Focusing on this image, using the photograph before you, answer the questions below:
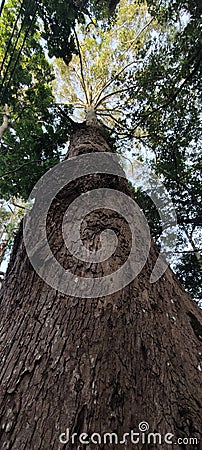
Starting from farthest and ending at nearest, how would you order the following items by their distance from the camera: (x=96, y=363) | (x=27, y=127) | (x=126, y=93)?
(x=126, y=93)
(x=27, y=127)
(x=96, y=363)

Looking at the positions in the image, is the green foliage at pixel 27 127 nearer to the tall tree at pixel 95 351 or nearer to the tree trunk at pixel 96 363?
the tall tree at pixel 95 351

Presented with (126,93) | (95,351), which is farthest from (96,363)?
(126,93)

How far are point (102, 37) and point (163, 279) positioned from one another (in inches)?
330

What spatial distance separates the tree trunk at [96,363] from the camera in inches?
33.6

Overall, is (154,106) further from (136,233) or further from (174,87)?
(136,233)

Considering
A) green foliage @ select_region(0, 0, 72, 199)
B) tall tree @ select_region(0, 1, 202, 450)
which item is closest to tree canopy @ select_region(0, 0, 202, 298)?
green foliage @ select_region(0, 0, 72, 199)

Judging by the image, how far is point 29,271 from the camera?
62.7 inches

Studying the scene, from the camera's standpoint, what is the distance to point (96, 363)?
1025 mm

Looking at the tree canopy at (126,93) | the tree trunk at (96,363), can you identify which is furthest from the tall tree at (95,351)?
the tree canopy at (126,93)

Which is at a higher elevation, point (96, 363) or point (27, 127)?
point (27, 127)

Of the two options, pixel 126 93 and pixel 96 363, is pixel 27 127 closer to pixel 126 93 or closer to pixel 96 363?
pixel 126 93

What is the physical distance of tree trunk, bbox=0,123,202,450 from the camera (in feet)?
2.80

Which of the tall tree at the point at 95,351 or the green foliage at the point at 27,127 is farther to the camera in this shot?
the green foliage at the point at 27,127

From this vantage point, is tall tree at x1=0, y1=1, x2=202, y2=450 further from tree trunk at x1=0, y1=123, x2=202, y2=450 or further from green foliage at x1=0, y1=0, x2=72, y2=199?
green foliage at x1=0, y1=0, x2=72, y2=199
